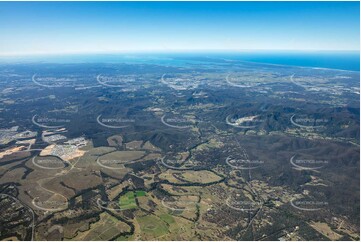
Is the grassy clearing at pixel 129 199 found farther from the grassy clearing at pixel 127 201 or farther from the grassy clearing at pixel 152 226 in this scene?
the grassy clearing at pixel 152 226

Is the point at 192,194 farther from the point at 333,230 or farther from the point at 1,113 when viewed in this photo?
the point at 1,113

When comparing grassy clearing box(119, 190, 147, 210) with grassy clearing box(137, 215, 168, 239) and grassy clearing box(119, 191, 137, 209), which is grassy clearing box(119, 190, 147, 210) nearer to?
grassy clearing box(119, 191, 137, 209)

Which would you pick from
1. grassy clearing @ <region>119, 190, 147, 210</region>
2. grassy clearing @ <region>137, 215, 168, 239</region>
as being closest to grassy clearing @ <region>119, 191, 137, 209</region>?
grassy clearing @ <region>119, 190, 147, 210</region>

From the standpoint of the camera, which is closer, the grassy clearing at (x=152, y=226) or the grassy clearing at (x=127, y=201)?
the grassy clearing at (x=152, y=226)

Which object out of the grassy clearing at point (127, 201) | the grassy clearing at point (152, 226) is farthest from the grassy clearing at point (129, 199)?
the grassy clearing at point (152, 226)

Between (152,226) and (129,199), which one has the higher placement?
(152,226)

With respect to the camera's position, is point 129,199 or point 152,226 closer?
point 152,226

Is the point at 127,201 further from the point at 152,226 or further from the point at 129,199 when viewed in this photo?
the point at 152,226

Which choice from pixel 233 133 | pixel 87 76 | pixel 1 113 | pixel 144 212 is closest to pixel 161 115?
pixel 233 133

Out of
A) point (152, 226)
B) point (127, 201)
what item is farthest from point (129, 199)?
point (152, 226)

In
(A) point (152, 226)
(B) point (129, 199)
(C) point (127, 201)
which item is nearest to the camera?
(A) point (152, 226)

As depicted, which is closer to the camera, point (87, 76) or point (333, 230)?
point (333, 230)
